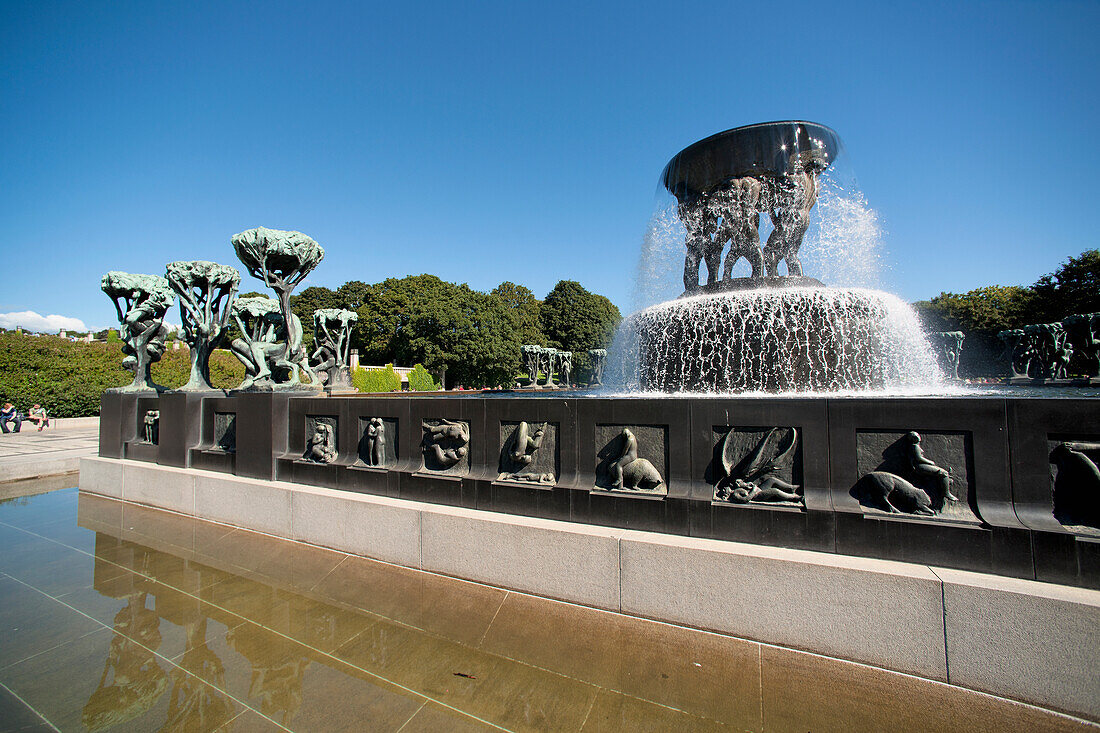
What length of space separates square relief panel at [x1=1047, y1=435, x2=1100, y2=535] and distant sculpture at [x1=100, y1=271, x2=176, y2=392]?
12350 mm

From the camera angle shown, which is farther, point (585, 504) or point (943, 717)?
point (585, 504)

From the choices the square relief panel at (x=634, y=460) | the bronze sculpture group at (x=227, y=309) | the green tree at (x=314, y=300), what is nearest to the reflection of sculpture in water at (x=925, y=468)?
the square relief panel at (x=634, y=460)

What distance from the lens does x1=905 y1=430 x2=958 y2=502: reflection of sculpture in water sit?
3.06 m

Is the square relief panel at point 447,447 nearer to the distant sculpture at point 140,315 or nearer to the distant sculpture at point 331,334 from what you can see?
the distant sculpture at point 140,315

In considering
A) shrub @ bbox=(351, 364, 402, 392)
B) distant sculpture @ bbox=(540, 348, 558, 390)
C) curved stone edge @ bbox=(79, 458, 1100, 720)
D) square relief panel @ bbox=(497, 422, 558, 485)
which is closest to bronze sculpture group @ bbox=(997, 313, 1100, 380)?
curved stone edge @ bbox=(79, 458, 1100, 720)

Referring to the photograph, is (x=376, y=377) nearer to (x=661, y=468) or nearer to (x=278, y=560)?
(x=278, y=560)

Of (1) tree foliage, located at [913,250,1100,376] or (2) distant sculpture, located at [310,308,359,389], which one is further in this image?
(1) tree foliage, located at [913,250,1100,376]

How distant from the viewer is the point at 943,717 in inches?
→ 99.6

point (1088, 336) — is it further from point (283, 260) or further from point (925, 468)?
point (283, 260)

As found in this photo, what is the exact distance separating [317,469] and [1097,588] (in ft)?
22.6

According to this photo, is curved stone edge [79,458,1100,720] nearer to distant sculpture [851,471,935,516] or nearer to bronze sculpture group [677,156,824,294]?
distant sculpture [851,471,935,516]

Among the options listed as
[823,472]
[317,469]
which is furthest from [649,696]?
[317,469]

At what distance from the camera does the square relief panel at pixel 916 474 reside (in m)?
3.08

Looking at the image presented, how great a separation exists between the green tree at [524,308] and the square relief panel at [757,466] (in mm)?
48110
